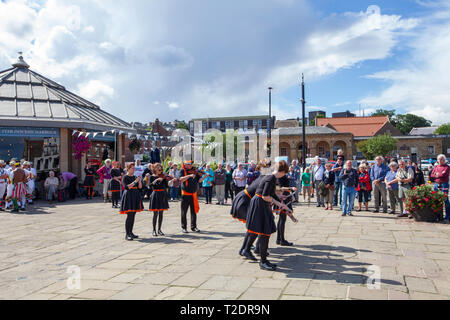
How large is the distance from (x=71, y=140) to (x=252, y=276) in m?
17.2

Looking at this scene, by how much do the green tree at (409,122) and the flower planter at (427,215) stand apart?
90799mm

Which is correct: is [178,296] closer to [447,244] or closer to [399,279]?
[399,279]

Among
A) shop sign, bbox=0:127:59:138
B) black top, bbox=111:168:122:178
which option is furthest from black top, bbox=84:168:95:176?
black top, bbox=111:168:122:178

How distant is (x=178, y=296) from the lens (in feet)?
14.1

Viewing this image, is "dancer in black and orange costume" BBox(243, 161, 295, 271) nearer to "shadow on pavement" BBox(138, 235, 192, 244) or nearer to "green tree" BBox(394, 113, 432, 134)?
"shadow on pavement" BBox(138, 235, 192, 244)

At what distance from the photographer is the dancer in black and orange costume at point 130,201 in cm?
795

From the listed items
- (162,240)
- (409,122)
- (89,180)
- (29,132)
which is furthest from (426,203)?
(409,122)

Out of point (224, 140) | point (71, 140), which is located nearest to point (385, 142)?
point (224, 140)

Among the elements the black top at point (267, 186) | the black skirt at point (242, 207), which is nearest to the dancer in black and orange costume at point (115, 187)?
the black skirt at point (242, 207)

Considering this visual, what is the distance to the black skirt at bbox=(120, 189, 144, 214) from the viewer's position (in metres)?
7.95

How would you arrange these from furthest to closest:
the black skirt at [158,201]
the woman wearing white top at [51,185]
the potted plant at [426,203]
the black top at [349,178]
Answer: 1. the woman wearing white top at [51,185]
2. the black top at [349,178]
3. the potted plant at [426,203]
4. the black skirt at [158,201]

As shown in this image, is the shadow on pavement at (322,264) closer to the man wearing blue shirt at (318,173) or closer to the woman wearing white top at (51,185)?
the man wearing blue shirt at (318,173)

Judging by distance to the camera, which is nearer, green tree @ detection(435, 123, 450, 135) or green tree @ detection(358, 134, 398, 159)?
green tree @ detection(358, 134, 398, 159)

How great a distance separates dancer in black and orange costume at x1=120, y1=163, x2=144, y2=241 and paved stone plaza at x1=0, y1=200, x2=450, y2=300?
1.05 feet
